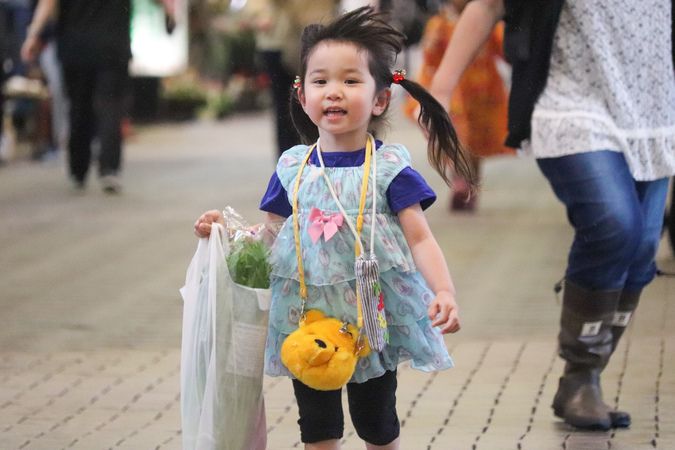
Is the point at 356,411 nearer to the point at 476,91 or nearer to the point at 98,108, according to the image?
the point at 476,91

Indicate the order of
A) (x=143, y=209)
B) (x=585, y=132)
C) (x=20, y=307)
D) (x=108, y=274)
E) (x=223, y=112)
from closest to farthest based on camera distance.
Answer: (x=585, y=132) < (x=20, y=307) < (x=108, y=274) < (x=143, y=209) < (x=223, y=112)

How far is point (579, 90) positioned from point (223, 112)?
808 inches

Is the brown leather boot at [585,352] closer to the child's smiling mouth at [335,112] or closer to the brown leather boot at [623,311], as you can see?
the brown leather boot at [623,311]

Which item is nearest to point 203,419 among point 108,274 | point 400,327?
point 400,327

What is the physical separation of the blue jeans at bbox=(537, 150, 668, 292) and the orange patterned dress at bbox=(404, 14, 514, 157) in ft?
16.7

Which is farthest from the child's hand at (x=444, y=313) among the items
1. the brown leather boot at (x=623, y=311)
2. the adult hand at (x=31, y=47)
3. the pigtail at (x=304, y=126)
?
the adult hand at (x=31, y=47)

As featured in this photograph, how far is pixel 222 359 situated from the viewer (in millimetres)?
3783

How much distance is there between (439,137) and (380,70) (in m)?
0.31

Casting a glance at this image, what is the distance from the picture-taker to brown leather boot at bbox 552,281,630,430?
480cm

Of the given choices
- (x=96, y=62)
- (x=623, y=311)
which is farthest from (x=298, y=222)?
(x=96, y=62)

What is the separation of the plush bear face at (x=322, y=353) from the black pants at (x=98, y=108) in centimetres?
885

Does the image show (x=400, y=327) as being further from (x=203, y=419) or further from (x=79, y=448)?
(x=79, y=448)

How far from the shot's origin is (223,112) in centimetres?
2506

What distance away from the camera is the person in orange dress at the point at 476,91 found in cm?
1010
